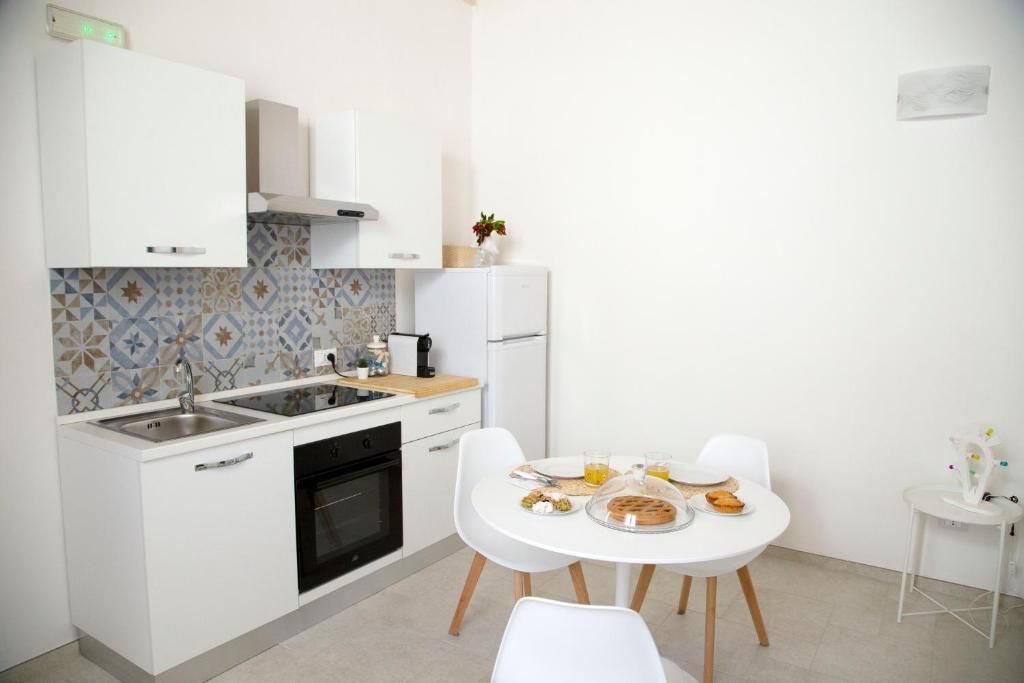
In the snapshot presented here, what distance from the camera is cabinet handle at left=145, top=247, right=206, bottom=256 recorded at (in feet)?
7.72

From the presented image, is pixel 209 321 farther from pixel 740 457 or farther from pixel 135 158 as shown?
pixel 740 457

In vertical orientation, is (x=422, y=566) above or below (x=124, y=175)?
below

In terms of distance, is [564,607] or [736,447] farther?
[736,447]

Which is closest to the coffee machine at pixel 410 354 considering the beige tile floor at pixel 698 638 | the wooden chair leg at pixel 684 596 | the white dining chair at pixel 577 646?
the beige tile floor at pixel 698 638

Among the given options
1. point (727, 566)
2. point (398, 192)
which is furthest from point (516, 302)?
point (727, 566)

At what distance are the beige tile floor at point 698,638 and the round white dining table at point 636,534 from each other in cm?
87

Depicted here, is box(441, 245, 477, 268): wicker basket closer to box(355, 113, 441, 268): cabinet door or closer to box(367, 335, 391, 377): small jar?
box(355, 113, 441, 268): cabinet door

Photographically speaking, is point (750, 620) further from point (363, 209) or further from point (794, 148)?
point (363, 209)

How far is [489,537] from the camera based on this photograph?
8.32 ft

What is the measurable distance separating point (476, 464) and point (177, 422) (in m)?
1.23

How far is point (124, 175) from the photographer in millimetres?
2268

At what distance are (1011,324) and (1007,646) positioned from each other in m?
1.34

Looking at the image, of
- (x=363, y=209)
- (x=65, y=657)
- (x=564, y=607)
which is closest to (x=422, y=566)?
(x=65, y=657)

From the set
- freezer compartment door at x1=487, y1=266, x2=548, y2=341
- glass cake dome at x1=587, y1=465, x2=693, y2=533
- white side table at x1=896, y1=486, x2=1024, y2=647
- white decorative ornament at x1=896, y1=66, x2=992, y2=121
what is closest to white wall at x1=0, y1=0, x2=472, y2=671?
freezer compartment door at x1=487, y1=266, x2=548, y2=341
